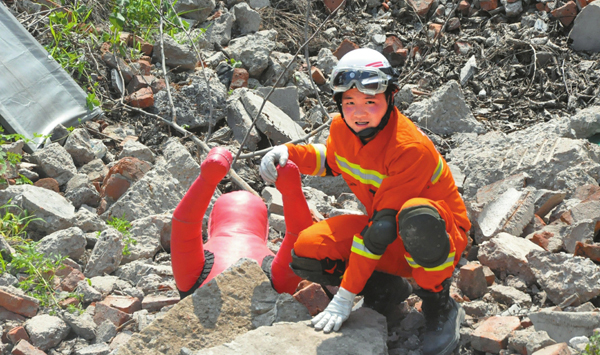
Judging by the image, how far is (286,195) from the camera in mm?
2943

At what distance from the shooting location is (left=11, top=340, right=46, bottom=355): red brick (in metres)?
2.90

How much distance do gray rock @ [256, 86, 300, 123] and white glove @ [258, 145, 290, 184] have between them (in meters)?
2.58

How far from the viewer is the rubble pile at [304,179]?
2785mm

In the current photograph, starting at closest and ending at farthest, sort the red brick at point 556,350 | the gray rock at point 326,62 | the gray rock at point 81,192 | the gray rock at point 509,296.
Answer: the red brick at point 556,350 → the gray rock at point 509,296 → the gray rock at point 81,192 → the gray rock at point 326,62

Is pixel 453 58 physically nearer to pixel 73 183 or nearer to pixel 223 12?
pixel 223 12

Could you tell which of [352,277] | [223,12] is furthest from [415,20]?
[352,277]

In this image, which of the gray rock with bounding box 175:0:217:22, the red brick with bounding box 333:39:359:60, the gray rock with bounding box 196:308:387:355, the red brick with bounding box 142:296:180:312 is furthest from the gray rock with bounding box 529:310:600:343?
the gray rock with bounding box 175:0:217:22

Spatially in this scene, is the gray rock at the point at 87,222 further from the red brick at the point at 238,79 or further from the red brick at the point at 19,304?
the red brick at the point at 238,79

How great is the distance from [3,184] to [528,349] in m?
3.33

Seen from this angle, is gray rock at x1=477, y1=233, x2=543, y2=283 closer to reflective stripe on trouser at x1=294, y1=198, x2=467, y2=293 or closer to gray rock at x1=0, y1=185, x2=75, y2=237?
reflective stripe on trouser at x1=294, y1=198, x2=467, y2=293

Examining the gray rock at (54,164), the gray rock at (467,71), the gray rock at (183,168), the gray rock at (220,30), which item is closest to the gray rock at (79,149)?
the gray rock at (54,164)

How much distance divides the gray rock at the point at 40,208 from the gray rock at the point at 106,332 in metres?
0.97

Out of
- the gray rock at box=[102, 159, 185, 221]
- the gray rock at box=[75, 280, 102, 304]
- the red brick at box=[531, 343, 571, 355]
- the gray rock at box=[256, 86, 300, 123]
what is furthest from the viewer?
the gray rock at box=[256, 86, 300, 123]

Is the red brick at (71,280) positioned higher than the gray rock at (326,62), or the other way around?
the red brick at (71,280)
